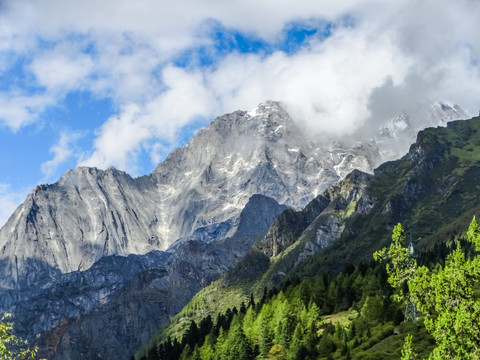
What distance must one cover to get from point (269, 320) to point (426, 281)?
131 metres

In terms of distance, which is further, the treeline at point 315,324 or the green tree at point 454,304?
the treeline at point 315,324

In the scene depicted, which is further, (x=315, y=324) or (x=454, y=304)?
(x=315, y=324)

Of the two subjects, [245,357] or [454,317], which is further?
[245,357]

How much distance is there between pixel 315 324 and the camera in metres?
152

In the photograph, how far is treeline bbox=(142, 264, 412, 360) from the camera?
126688mm

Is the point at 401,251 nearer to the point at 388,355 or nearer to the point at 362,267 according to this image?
the point at 388,355

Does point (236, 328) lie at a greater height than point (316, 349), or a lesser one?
greater

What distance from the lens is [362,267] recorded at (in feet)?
630

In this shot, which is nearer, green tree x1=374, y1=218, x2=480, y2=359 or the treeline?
green tree x1=374, y1=218, x2=480, y2=359

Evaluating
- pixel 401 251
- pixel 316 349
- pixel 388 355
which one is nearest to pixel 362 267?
pixel 316 349

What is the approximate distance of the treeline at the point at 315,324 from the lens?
416 feet

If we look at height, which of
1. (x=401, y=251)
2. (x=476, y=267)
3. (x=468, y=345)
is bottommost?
(x=468, y=345)

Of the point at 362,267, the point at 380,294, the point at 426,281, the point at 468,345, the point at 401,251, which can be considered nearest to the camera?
the point at 468,345

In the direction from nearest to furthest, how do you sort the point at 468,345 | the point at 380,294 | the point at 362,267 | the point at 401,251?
the point at 468,345
the point at 401,251
the point at 380,294
the point at 362,267
